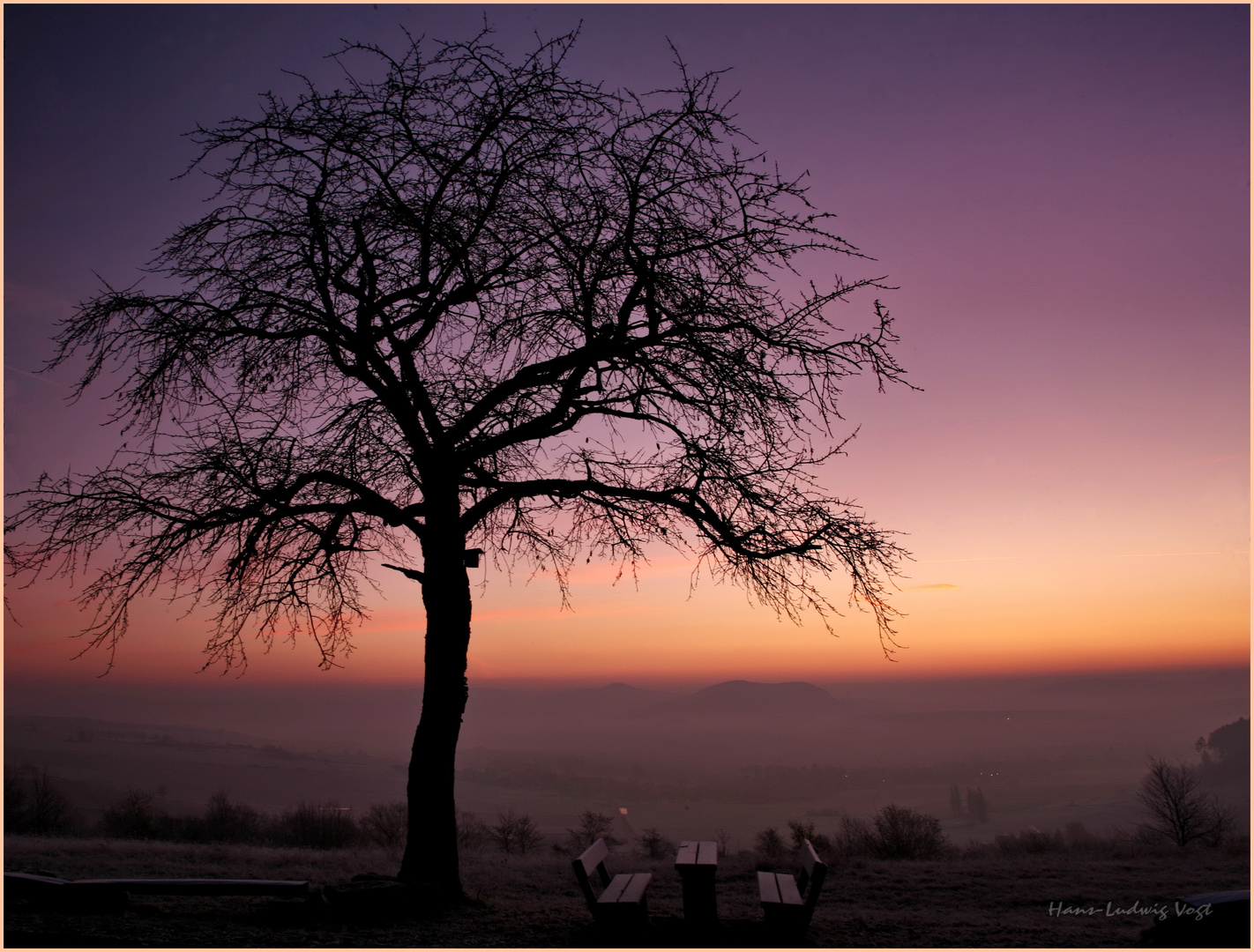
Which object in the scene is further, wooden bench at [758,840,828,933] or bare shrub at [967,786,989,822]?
bare shrub at [967,786,989,822]

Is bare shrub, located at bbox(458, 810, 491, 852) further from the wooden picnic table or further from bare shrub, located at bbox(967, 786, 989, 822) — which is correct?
bare shrub, located at bbox(967, 786, 989, 822)

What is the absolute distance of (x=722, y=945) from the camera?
6.25 meters

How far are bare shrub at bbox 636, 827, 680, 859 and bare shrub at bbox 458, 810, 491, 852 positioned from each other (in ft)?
14.9

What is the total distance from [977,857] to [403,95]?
14.5 metres

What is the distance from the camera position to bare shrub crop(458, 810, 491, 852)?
60.1ft

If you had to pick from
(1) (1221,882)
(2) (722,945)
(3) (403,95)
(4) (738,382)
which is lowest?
(1) (1221,882)

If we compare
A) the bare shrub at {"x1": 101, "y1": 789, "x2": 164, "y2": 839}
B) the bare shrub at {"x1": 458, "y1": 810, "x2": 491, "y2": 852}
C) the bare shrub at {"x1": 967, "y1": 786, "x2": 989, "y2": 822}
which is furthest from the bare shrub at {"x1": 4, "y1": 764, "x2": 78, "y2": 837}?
the bare shrub at {"x1": 967, "y1": 786, "x2": 989, "y2": 822}

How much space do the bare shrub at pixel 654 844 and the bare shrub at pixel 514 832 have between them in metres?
4.79

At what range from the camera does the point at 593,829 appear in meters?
19.4

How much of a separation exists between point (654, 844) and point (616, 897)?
972 cm

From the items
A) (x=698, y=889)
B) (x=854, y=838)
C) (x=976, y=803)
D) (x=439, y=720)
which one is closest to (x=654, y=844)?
(x=854, y=838)

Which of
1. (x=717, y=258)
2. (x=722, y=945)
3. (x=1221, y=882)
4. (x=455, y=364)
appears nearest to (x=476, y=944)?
(x=722, y=945)

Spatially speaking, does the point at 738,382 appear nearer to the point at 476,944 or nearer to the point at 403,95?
the point at 403,95

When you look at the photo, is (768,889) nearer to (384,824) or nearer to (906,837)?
(906,837)
